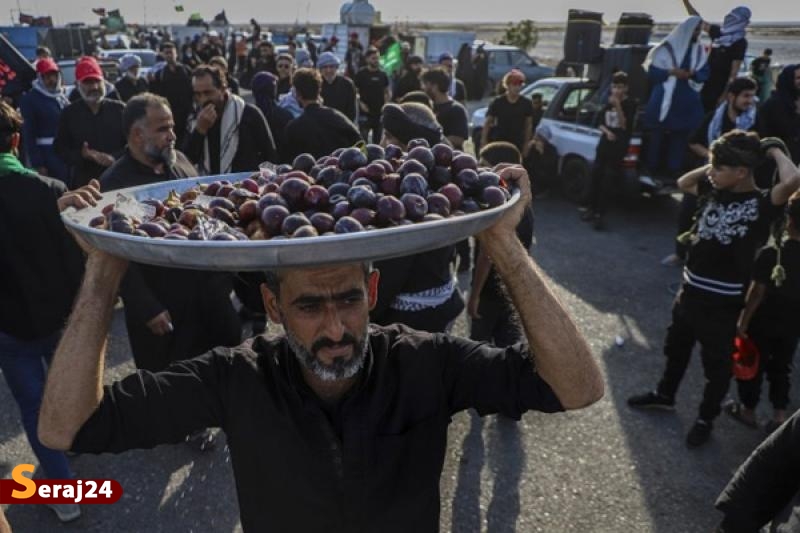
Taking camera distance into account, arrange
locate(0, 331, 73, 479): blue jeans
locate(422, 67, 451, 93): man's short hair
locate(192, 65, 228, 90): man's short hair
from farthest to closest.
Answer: locate(422, 67, 451, 93): man's short hair < locate(192, 65, 228, 90): man's short hair < locate(0, 331, 73, 479): blue jeans

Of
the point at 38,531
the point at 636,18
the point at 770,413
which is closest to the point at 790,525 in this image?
the point at 770,413

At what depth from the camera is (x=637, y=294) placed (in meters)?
6.35

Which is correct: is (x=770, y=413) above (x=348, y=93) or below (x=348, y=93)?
below

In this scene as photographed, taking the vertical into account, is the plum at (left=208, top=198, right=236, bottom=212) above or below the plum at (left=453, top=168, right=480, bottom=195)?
below

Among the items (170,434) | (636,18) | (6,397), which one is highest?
(636,18)

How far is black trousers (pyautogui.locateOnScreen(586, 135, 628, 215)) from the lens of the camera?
26.2 ft

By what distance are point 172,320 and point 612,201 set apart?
7.78 metres

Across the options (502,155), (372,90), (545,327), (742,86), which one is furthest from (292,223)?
(372,90)

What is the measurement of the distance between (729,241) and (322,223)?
318 cm

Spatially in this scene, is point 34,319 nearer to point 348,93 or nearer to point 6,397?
point 6,397

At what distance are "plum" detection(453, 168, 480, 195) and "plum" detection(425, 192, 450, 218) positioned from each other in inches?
5.0

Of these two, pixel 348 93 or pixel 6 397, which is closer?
pixel 6 397

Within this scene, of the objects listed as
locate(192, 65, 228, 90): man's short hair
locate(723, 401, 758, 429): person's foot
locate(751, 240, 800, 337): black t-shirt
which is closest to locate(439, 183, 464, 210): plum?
locate(751, 240, 800, 337): black t-shirt

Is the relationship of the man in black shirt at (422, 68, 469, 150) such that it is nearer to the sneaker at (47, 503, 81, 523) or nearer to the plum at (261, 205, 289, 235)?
the sneaker at (47, 503, 81, 523)
